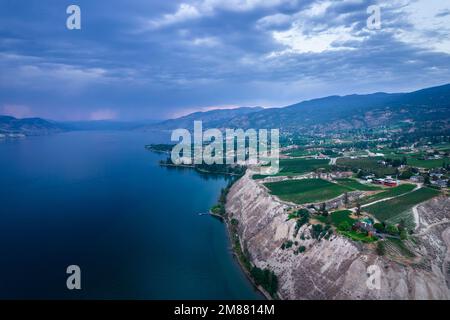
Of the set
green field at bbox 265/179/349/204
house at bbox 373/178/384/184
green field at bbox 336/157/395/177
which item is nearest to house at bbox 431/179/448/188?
house at bbox 373/178/384/184

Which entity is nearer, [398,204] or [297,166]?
[398,204]

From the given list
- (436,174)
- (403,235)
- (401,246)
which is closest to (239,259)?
(401,246)

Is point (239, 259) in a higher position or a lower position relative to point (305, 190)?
lower

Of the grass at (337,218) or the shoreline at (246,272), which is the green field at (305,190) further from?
the shoreline at (246,272)

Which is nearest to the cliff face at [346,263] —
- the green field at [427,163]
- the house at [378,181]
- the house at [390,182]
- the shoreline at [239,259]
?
the shoreline at [239,259]

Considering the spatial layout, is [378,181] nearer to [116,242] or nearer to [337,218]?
[337,218]

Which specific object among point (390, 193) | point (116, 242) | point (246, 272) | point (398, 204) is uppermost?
point (390, 193)

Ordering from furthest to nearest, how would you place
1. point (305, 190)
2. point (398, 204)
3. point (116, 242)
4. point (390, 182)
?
point (305, 190) → point (390, 182) → point (116, 242) → point (398, 204)

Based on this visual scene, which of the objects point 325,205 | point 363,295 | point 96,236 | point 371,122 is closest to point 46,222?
point 96,236
